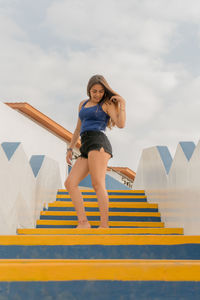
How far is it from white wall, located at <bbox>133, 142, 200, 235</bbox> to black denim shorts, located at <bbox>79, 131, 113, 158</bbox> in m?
0.73

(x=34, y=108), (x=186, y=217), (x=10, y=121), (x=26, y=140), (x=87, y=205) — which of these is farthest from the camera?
(x=34, y=108)

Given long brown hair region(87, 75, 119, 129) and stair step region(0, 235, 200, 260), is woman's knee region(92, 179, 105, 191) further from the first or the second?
stair step region(0, 235, 200, 260)

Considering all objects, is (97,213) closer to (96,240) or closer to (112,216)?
(112,216)

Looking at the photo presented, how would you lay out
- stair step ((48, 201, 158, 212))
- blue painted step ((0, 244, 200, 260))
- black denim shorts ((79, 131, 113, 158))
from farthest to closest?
stair step ((48, 201, 158, 212)), black denim shorts ((79, 131, 113, 158)), blue painted step ((0, 244, 200, 260))

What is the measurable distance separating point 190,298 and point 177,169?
2.22 metres

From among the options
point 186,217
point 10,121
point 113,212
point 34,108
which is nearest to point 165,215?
point 113,212

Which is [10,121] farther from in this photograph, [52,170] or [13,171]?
[13,171]

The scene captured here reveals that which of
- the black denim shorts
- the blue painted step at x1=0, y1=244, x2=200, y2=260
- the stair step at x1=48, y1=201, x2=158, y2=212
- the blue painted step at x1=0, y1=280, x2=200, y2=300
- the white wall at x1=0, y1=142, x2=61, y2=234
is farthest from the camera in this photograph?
the stair step at x1=48, y1=201, x2=158, y2=212

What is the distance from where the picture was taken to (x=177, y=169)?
3346 mm

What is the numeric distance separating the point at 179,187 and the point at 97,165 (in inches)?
34.1

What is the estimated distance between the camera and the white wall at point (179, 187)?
8.85ft

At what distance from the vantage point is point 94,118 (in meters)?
Answer: 3.13

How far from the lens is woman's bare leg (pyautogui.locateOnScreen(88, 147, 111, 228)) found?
2934 millimetres

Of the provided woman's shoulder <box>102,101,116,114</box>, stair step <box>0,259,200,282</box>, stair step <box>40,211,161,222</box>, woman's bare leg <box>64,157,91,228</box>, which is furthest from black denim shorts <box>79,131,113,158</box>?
stair step <box>0,259,200,282</box>
